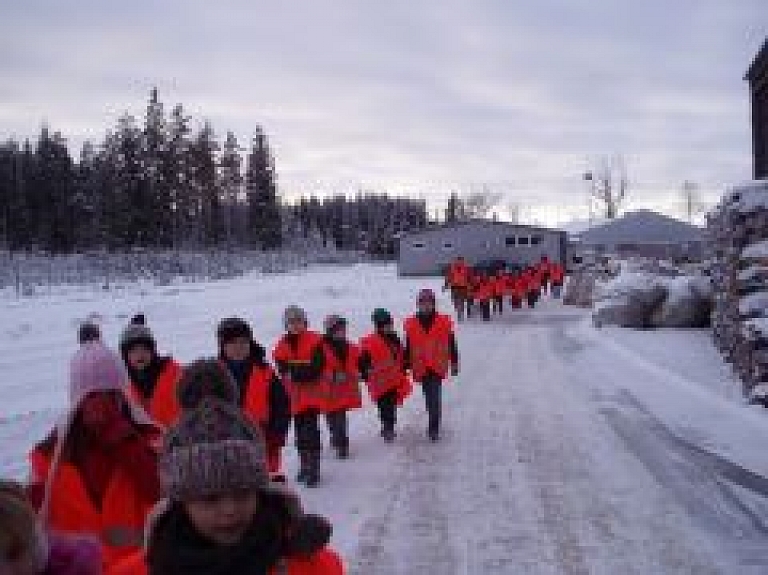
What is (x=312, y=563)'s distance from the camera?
288cm

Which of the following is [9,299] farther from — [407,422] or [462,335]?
[407,422]

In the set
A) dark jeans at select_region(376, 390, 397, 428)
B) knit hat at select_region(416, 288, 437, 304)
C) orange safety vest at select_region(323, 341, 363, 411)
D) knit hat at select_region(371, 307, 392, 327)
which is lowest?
dark jeans at select_region(376, 390, 397, 428)

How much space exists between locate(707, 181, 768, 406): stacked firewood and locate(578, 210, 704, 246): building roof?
195ft

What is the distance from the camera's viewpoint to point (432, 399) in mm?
12195

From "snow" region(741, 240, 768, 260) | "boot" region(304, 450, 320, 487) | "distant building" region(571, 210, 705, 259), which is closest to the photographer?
"boot" region(304, 450, 320, 487)

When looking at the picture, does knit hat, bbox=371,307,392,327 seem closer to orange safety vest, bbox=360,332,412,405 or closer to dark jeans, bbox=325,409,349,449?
orange safety vest, bbox=360,332,412,405

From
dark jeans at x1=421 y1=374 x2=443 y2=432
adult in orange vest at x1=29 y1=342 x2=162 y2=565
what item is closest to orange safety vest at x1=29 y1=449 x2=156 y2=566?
adult in orange vest at x1=29 y1=342 x2=162 y2=565

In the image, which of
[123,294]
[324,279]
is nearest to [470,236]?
[324,279]

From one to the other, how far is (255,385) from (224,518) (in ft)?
15.8

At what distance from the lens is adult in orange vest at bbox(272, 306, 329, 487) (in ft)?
32.8

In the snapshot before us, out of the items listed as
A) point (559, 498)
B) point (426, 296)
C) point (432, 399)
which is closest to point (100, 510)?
point (559, 498)

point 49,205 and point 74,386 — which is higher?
point 49,205

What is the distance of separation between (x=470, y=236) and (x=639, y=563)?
64.3 metres

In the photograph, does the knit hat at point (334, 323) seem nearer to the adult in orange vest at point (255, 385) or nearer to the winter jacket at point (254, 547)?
the adult in orange vest at point (255, 385)
